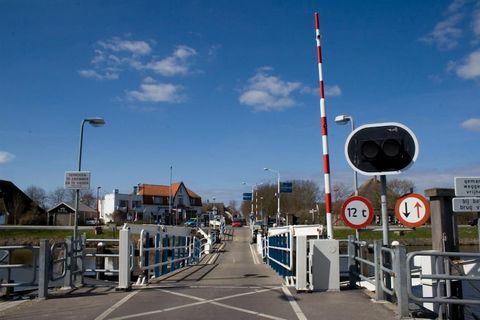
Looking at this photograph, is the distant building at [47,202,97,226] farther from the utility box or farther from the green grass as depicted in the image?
the utility box

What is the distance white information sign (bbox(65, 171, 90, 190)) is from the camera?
13.3m

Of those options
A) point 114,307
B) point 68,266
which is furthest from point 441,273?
point 68,266

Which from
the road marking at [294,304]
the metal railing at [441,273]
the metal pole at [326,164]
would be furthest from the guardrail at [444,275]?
the metal pole at [326,164]

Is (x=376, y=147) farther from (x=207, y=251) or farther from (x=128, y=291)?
(x=207, y=251)

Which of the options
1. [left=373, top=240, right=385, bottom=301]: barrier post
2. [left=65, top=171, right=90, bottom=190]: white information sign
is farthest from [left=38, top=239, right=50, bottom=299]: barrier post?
[left=373, top=240, right=385, bottom=301]: barrier post

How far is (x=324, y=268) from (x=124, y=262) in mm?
4380

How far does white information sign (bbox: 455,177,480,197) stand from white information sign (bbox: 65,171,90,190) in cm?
928

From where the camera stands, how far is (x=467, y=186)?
28.0ft

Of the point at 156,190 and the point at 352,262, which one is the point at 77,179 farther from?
the point at 156,190

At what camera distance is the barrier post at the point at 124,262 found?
34.9ft

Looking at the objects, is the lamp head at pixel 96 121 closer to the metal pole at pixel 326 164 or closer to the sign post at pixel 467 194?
the metal pole at pixel 326 164

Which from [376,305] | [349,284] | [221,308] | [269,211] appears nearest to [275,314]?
[221,308]

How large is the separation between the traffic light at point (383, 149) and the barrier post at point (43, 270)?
6.41 m

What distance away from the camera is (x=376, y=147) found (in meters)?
8.67
